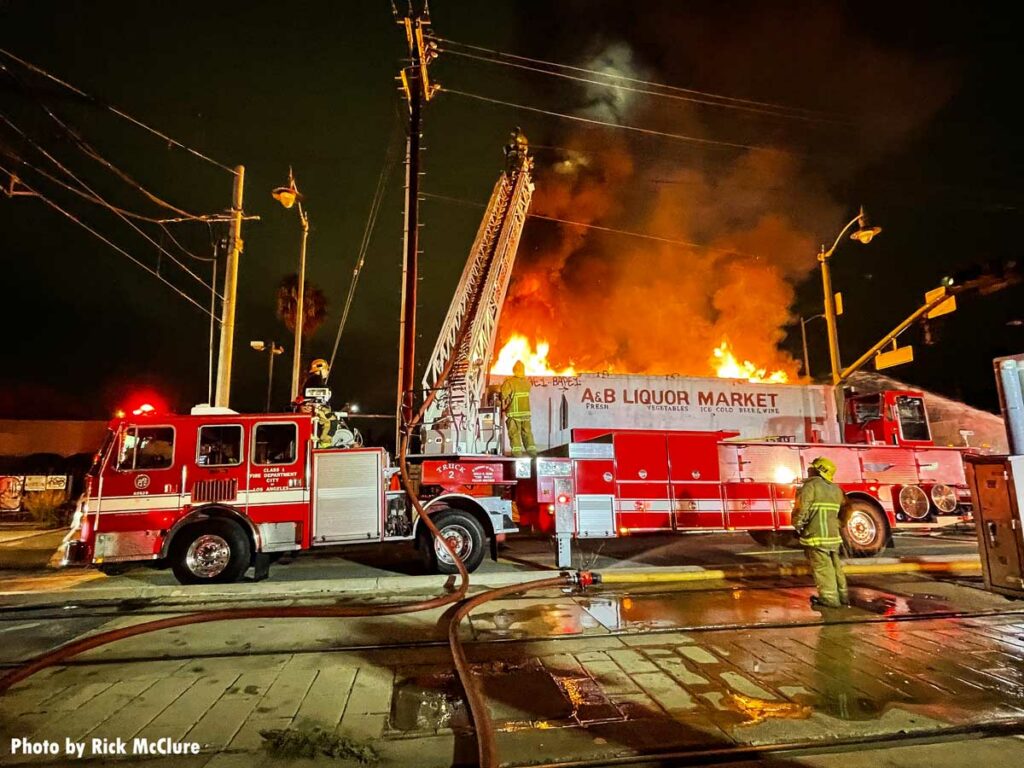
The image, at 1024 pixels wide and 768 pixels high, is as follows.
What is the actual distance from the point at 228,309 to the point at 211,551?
583 cm

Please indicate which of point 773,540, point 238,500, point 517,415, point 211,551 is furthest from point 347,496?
point 773,540

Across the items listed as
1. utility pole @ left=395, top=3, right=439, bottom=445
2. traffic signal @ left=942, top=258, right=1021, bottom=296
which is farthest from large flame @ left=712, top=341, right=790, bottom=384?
utility pole @ left=395, top=3, right=439, bottom=445

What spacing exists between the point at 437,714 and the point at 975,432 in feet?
65.4

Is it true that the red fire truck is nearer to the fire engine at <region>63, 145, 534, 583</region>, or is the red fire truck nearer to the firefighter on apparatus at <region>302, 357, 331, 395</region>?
the fire engine at <region>63, 145, 534, 583</region>

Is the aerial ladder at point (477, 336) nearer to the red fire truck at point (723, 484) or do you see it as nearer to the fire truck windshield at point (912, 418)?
the red fire truck at point (723, 484)

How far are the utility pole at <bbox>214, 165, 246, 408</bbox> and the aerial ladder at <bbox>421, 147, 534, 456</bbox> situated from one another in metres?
4.54

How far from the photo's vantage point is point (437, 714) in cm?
374

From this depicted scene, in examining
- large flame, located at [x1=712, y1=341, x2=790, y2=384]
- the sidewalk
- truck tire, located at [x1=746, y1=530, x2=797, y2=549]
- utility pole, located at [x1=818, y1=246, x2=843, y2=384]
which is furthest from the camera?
large flame, located at [x1=712, y1=341, x2=790, y2=384]

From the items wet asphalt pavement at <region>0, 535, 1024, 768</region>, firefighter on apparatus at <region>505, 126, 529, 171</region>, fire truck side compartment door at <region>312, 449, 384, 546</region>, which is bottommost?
wet asphalt pavement at <region>0, 535, 1024, 768</region>

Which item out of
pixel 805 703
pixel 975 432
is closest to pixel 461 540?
pixel 805 703

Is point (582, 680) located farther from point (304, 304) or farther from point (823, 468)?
point (304, 304)

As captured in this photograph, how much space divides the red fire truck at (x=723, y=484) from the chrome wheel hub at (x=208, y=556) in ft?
14.0

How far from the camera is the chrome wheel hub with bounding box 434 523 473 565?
816cm

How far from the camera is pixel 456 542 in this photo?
8.25 m
